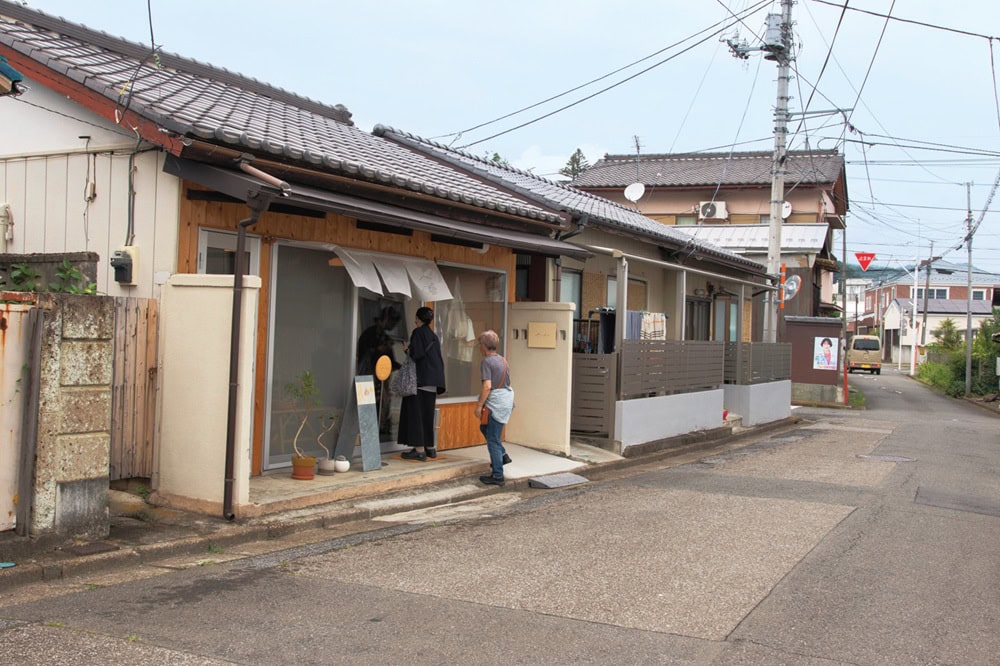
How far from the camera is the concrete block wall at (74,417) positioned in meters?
6.34

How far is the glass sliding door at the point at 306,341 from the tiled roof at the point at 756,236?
21.5m

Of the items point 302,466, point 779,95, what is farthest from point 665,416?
point 779,95

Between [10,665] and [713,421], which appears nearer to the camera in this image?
[10,665]

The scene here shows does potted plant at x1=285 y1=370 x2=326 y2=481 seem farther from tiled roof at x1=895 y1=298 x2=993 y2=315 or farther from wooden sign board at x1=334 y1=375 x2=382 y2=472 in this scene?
tiled roof at x1=895 y1=298 x2=993 y2=315

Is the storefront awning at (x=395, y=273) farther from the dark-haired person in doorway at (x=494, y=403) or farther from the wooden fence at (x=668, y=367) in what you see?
the wooden fence at (x=668, y=367)

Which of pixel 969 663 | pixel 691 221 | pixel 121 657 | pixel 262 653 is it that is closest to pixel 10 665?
pixel 121 657

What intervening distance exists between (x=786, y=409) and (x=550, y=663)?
19132mm

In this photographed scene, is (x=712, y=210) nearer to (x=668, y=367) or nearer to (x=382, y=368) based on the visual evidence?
(x=668, y=367)

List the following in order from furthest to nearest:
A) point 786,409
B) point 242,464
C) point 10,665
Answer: point 786,409, point 242,464, point 10,665

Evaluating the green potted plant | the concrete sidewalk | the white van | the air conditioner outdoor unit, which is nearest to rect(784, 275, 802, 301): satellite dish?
the air conditioner outdoor unit

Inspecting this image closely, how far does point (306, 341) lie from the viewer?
9.83m

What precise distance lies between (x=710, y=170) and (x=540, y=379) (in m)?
29.0

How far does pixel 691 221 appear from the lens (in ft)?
128

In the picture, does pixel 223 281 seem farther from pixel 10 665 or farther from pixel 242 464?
pixel 10 665
